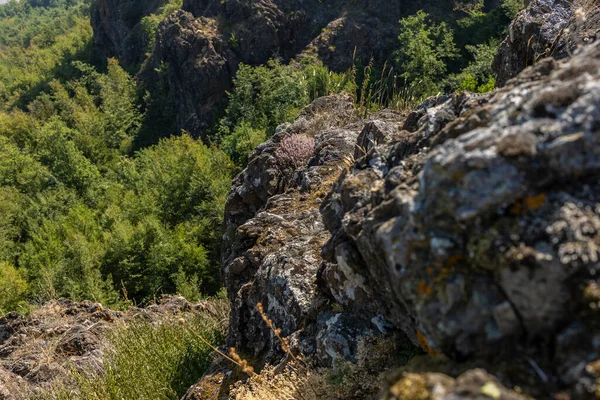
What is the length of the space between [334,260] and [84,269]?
18287 mm

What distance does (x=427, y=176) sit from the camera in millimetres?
1940

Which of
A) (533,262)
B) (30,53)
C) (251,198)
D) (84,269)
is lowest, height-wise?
(84,269)

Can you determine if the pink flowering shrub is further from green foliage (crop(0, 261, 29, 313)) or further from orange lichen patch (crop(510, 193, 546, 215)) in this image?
green foliage (crop(0, 261, 29, 313))

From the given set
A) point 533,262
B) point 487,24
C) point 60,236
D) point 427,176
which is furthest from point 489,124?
point 487,24

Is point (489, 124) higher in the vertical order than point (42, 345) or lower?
higher

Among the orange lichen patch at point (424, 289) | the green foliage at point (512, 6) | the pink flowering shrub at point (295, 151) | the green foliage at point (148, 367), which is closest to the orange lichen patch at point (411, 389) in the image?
the orange lichen patch at point (424, 289)

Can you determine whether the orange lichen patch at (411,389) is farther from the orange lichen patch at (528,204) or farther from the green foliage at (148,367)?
the green foliage at (148,367)

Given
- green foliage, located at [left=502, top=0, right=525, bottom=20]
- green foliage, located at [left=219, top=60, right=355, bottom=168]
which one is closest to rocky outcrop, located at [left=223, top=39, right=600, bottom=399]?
green foliage, located at [left=219, top=60, right=355, bottom=168]

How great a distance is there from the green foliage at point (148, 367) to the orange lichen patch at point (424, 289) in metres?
2.99

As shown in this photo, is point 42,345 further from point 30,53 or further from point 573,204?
point 30,53

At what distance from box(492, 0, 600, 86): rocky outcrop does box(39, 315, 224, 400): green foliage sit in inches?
167

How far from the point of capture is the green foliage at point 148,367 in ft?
15.4

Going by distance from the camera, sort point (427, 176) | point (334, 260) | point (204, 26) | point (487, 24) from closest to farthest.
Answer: point (427, 176) < point (334, 260) < point (487, 24) < point (204, 26)

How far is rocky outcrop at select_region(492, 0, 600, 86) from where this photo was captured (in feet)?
13.9
